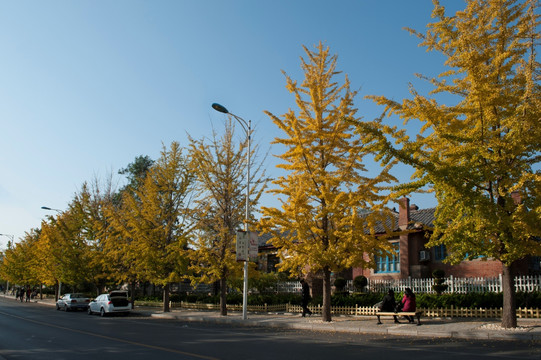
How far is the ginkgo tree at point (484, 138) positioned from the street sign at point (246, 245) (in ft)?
28.1

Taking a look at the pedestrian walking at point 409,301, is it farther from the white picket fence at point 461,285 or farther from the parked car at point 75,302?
the parked car at point 75,302

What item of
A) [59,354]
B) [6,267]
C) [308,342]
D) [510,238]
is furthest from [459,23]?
[6,267]

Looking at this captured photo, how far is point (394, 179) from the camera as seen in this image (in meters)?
17.1

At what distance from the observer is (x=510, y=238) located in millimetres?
13000

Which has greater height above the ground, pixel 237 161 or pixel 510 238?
pixel 237 161

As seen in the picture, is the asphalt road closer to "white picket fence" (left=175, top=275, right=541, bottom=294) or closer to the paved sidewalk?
the paved sidewalk

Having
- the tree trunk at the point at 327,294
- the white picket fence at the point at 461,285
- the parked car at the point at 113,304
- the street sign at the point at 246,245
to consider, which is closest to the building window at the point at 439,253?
the white picket fence at the point at 461,285

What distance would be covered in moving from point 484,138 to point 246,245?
11154 mm

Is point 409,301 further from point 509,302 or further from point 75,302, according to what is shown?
point 75,302

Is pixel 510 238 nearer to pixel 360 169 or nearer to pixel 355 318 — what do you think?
pixel 360 169

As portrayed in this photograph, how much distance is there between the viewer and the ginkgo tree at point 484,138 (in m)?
12.4

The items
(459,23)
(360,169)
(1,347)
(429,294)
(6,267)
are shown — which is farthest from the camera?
(6,267)

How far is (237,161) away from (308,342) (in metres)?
13.0

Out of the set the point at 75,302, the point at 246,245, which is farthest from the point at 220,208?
the point at 75,302
